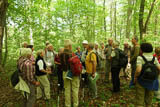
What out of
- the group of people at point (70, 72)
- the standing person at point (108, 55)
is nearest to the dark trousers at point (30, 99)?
the group of people at point (70, 72)

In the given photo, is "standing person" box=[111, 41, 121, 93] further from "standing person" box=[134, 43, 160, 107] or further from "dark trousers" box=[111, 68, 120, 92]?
"standing person" box=[134, 43, 160, 107]

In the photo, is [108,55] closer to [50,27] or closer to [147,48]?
[147,48]

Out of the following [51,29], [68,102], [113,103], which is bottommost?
[113,103]

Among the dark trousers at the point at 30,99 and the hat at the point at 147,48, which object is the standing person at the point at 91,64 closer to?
the hat at the point at 147,48

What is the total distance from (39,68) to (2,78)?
5144 millimetres

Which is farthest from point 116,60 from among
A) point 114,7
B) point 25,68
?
point 114,7

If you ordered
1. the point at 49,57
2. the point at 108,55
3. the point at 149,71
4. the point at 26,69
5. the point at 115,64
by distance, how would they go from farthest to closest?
the point at 108,55 → the point at 49,57 → the point at 115,64 → the point at 26,69 → the point at 149,71

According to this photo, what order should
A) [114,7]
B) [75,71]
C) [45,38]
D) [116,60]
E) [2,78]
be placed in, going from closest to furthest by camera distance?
[75,71] → [116,60] → [2,78] → [45,38] → [114,7]

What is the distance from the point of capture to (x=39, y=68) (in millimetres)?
4051

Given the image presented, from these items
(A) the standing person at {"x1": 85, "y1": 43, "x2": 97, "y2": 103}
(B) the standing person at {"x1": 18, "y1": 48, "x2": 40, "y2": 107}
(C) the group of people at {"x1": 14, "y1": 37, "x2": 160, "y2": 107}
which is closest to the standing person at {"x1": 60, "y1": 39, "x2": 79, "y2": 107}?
(C) the group of people at {"x1": 14, "y1": 37, "x2": 160, "y2": 107}

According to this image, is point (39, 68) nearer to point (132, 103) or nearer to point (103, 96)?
point (103, 96)

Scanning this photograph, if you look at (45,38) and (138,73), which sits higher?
(45,38)

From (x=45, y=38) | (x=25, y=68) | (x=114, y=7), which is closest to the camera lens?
(x=25, y=68)

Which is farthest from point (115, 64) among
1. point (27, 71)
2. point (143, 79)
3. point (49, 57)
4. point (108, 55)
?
point (27, 71)
